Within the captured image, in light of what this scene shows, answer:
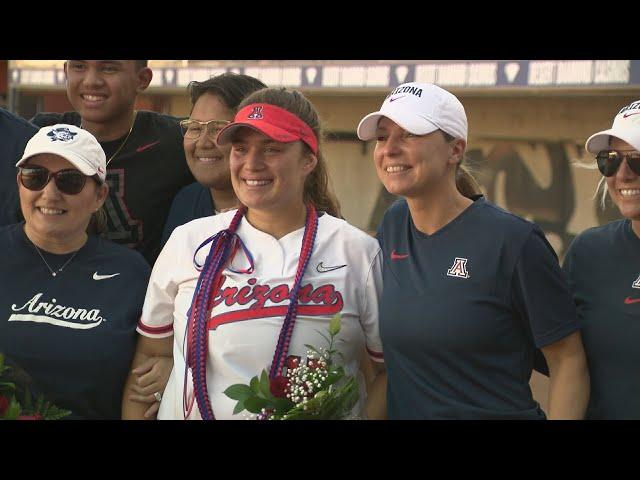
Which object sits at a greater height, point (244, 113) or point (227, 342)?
point (244, 113)

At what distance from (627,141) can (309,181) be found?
139 centimetres

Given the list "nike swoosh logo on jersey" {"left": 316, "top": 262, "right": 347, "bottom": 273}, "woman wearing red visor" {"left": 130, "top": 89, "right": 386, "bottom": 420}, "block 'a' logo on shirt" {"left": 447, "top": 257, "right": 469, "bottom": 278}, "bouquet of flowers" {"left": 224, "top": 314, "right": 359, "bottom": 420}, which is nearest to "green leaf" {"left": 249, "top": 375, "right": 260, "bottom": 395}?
"bouquet of flowers" {"left": 224, "top": 314, "right": 359, "bottom": 420}

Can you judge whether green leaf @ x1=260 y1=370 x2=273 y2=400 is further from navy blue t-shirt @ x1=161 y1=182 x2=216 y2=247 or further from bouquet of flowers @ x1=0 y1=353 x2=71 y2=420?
navy blue t-shirt @ x1=161 y1=182 x2=216 y2=247

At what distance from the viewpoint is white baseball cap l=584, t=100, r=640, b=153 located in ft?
12.5

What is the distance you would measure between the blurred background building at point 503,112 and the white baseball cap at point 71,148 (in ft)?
25.9

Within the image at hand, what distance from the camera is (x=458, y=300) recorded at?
11.8 ft

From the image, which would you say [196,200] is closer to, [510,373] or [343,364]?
[343,364]

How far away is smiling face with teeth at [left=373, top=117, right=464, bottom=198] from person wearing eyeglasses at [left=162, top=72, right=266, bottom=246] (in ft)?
3.48

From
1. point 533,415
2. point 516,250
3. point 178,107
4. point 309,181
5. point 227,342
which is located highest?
point 178,107

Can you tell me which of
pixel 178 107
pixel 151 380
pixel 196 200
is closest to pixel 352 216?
pixel 178 107

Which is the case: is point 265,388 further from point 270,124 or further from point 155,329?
point 270,124

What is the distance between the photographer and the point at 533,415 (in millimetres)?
3650

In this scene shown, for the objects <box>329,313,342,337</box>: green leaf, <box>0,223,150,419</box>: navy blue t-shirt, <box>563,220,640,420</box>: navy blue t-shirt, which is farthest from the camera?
<box>0,223,150,419</box>: navy blue t-shirt

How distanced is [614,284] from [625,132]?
0.64 meters
